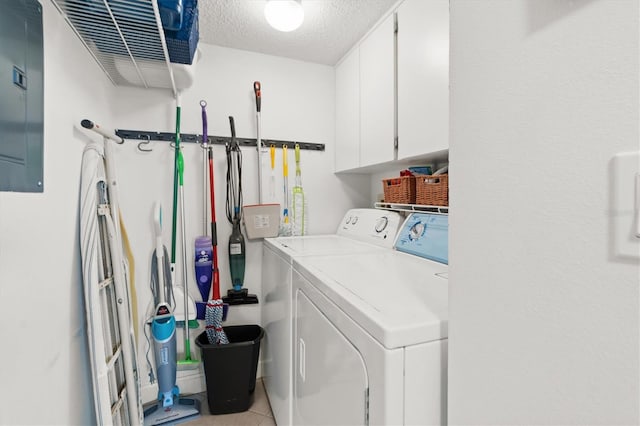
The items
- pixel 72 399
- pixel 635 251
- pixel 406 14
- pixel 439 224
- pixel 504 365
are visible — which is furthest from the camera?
pixel 406 14

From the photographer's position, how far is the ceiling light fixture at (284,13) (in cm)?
156

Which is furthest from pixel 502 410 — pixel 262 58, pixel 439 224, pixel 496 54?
pixel 262 58

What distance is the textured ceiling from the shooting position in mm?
1745

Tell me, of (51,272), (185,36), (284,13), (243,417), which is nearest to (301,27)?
(284,13)

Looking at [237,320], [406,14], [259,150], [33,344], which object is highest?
[406,14]

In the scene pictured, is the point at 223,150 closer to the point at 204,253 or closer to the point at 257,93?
the point at 257,93

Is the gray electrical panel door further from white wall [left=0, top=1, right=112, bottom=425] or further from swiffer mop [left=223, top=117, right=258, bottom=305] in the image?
swiffer mop [left=223, top=117, right=258, bottom=305]

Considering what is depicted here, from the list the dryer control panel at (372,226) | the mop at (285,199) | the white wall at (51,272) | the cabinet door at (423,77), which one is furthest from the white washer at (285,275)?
the white wall at (51,272)

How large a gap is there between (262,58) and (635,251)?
8.11 feet

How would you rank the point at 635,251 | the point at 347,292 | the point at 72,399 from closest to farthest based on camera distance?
the point at 635,251, the point at 347,292, the point at 72,399

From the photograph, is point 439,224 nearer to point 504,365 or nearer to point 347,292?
point 347,292

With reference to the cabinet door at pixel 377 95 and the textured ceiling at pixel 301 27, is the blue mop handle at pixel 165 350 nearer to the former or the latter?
the cabinet door at pixel 377 95

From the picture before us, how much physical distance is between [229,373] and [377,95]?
197 cm

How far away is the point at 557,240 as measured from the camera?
0.42 metres
